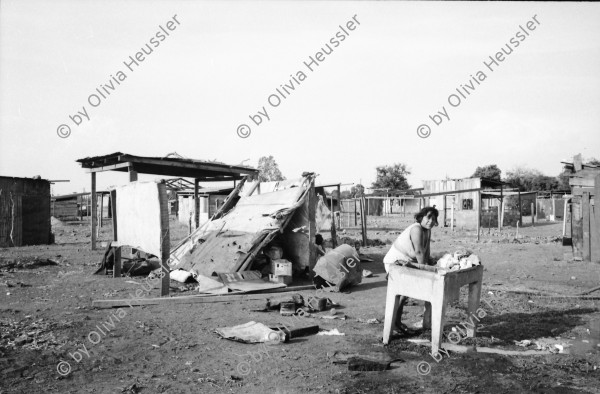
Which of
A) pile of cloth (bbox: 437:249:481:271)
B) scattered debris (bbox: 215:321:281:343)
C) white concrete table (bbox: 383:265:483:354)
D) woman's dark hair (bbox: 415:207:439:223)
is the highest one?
woman's dark hair (bbox: 415:207:439:223)

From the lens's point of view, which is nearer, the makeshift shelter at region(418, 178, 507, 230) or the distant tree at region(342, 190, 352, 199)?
the makeshift shelter at region(418, 178, 507, 230)

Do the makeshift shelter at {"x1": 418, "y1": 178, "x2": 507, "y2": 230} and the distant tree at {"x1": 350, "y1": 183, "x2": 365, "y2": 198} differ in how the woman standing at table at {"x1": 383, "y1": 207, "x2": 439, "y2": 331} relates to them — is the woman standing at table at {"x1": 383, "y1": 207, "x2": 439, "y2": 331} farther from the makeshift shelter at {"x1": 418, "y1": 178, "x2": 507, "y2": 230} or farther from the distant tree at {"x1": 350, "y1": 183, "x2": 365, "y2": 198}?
the makeshift shelter at {"x1": 418, "y1": 178, "x2": 507, "y2": 230}

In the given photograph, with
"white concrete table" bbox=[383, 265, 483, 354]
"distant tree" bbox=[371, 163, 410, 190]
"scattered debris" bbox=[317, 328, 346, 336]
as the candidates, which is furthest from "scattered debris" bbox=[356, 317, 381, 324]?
"distant tree" bbox=[371, 163, 410, 190]

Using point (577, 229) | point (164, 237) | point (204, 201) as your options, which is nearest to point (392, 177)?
point (204, 201)

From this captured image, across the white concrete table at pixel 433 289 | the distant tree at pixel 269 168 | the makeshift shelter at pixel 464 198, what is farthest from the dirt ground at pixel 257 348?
the distant tree at pixel 269 168

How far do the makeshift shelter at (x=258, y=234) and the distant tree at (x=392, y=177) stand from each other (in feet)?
122

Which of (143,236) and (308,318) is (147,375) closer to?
(308,318)

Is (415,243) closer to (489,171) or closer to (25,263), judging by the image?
(25,263)

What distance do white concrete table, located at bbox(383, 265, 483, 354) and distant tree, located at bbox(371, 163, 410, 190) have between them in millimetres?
42667

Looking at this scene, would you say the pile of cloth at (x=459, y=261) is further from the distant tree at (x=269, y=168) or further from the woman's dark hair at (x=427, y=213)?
the distant tree at (x=269, y=168)

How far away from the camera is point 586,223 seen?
12727 mm

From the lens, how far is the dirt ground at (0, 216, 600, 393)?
4391mm

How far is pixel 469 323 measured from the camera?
5.91 metres

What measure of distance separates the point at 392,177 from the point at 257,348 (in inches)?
1746
